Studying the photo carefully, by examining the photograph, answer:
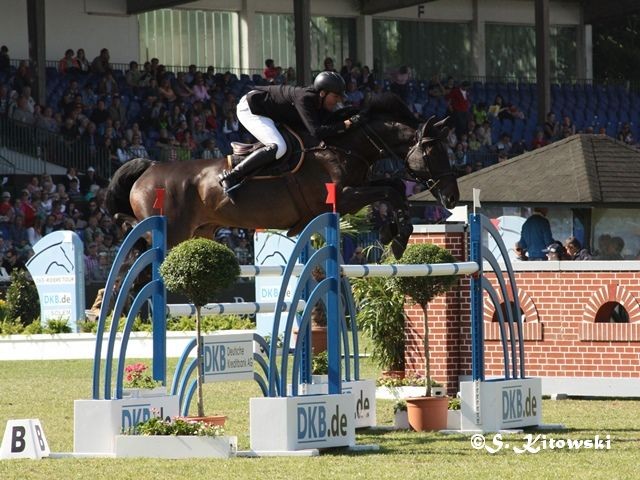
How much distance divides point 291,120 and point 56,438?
282cm

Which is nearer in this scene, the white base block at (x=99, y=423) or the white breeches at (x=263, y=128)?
the white base block at (x=99, y=423)

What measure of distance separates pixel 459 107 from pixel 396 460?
900 inches

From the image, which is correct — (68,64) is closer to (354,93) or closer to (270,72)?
(270,72)

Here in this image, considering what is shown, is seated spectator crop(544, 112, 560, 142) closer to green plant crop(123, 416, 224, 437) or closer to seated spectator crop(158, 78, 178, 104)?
seated spectator crop(158, 78, 178, 104)

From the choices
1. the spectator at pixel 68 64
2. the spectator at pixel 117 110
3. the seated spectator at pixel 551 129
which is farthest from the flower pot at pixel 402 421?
the seated spectator at pixel 551 129

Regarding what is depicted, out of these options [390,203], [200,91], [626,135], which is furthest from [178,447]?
[626,135]

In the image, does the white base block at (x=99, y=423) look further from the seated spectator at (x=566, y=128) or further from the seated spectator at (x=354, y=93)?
the seated spectator at (x=566, y=128)

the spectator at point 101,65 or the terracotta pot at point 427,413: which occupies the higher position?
the spectator at point 101,65

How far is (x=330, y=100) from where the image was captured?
10.3 metres

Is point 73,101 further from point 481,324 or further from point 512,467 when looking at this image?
point 512,467

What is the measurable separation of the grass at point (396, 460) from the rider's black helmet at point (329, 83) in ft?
7.94

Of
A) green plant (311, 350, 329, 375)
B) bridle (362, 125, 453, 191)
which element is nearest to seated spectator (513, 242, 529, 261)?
green plant (311, 350, 329, 375)

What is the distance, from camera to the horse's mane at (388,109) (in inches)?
412

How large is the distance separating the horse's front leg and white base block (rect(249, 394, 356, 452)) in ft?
4.73
